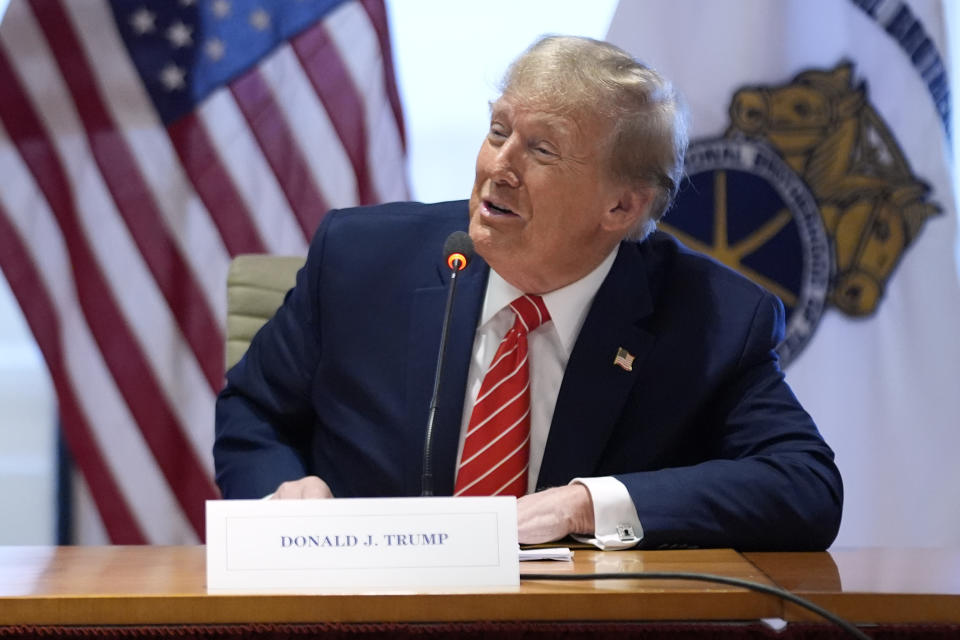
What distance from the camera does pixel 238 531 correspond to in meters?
1.39

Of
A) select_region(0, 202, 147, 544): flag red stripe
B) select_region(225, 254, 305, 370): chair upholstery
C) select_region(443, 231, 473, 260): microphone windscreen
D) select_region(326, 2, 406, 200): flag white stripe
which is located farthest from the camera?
select_region(326, 2, 406, 200): flag white stripe

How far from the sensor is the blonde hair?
86.3 inches

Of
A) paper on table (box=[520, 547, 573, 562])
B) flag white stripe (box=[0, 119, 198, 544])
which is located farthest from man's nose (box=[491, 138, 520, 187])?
flag white stripe (box=[0, 119, 198, 544])

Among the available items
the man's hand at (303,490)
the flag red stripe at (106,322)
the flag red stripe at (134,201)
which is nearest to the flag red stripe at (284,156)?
the flag red stripe at (134,201)

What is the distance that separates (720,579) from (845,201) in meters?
2.57

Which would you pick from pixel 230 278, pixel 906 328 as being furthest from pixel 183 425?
pixel 906 328

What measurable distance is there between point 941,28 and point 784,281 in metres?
0.92

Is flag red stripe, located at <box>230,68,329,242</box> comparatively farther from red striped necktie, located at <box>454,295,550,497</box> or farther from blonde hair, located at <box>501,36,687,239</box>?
red striped necktie, located at <box>454,295,550,497</box>

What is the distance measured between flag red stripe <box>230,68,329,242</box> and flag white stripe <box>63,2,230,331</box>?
0.83 feet

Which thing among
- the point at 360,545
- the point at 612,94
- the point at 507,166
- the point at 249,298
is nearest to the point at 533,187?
the point at 507,166

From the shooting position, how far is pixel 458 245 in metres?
1.96

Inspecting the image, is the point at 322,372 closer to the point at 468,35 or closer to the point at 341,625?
the point at 341,625

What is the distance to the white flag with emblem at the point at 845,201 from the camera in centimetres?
366

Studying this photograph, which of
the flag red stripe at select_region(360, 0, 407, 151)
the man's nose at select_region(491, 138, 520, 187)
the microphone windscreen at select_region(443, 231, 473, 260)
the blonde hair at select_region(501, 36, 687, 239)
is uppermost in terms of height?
the flag red stripe at select_region(360, 0, 407, 151)
